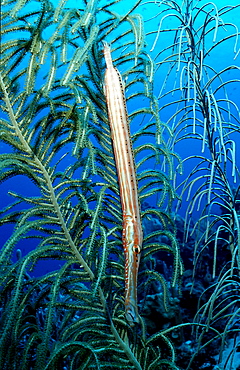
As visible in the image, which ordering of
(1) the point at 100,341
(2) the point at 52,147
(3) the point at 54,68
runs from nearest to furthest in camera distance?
1. (3) the point at 54,68
2. (1) the point at 100,341
3. (2) the point at 52,147

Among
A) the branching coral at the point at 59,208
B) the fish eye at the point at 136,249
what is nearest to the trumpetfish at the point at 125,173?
the fish eye at the point at 136,249

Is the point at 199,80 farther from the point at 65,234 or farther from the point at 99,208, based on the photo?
the point at 65,234

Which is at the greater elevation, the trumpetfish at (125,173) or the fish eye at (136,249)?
the trumpetfish at (125,173)

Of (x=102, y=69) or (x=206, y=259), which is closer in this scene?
(x=102, y=69)

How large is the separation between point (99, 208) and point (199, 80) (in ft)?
4.87

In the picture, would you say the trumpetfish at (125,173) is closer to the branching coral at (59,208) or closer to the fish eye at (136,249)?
the fish eye at (136,249)

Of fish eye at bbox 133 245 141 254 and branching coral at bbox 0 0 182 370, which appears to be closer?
branching coral at bbox 0 0 182 370

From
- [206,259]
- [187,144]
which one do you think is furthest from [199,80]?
[187,144]

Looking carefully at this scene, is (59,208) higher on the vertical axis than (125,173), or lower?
lower

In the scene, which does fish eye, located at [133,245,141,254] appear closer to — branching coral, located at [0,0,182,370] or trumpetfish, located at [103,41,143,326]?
trumpetfish, located at [103,41,143,326]

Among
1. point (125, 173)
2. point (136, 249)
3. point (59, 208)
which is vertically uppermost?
point (125, 173)

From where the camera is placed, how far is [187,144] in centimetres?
5809

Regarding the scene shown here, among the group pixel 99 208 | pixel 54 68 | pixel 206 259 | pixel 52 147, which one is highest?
pixel 54 68

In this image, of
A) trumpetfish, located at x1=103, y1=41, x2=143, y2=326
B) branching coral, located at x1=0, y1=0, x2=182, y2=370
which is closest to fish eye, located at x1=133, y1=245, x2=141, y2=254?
trumpetfish, located at x1=103, y1=41, x2=143, y2=326
